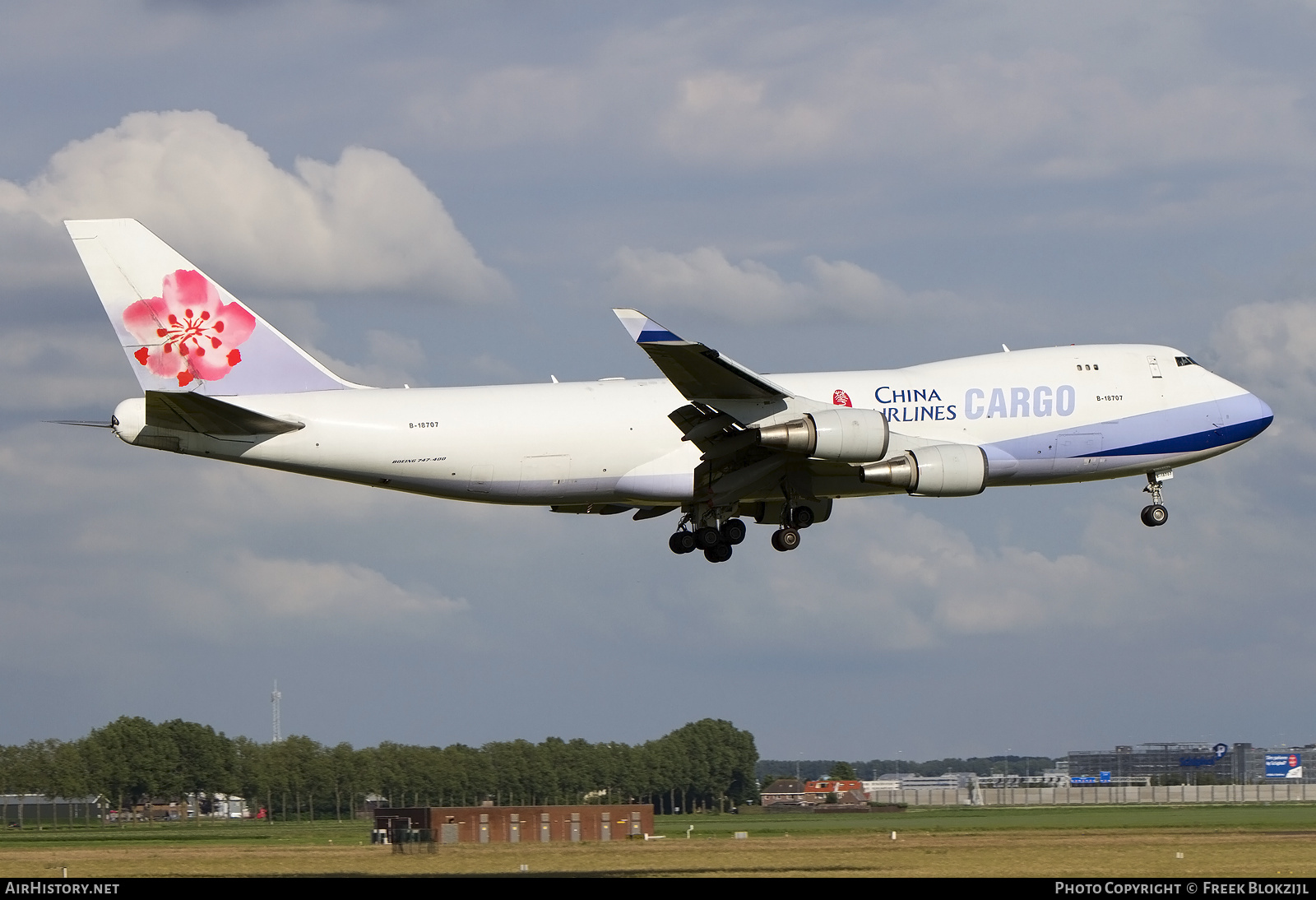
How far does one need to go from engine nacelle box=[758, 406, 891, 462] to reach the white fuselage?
240 cm

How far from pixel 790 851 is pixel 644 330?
17.8 m

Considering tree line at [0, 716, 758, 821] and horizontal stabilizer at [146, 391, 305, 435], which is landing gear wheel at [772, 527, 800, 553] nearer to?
horizontal stabilizer at [146, 391, 305, 435]

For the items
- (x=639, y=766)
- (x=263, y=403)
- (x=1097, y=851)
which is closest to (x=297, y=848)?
(x=263, y=403)

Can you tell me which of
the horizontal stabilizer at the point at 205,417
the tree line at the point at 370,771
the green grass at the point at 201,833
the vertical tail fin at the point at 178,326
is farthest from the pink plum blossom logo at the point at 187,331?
the tree line at the point at 370,771

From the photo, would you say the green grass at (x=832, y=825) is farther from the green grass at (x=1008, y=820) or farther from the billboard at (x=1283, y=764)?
the billboard at (x=1283, y=764)

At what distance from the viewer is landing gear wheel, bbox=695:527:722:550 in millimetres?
46812

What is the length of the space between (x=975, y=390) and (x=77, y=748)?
222ft

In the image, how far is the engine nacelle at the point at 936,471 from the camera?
144 feet

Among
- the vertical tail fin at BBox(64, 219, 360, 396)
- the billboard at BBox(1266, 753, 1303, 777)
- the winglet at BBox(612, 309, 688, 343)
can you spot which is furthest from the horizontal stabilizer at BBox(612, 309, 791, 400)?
the billboard at BBox(1266, 753, 1303, 777)

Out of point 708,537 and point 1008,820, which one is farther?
point 1008,820

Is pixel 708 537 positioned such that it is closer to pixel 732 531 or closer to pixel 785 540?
pixel 732 531

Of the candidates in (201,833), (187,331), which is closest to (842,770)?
(201,833)

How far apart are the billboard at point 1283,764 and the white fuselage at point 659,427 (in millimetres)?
98401

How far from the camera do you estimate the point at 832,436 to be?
4216cm
